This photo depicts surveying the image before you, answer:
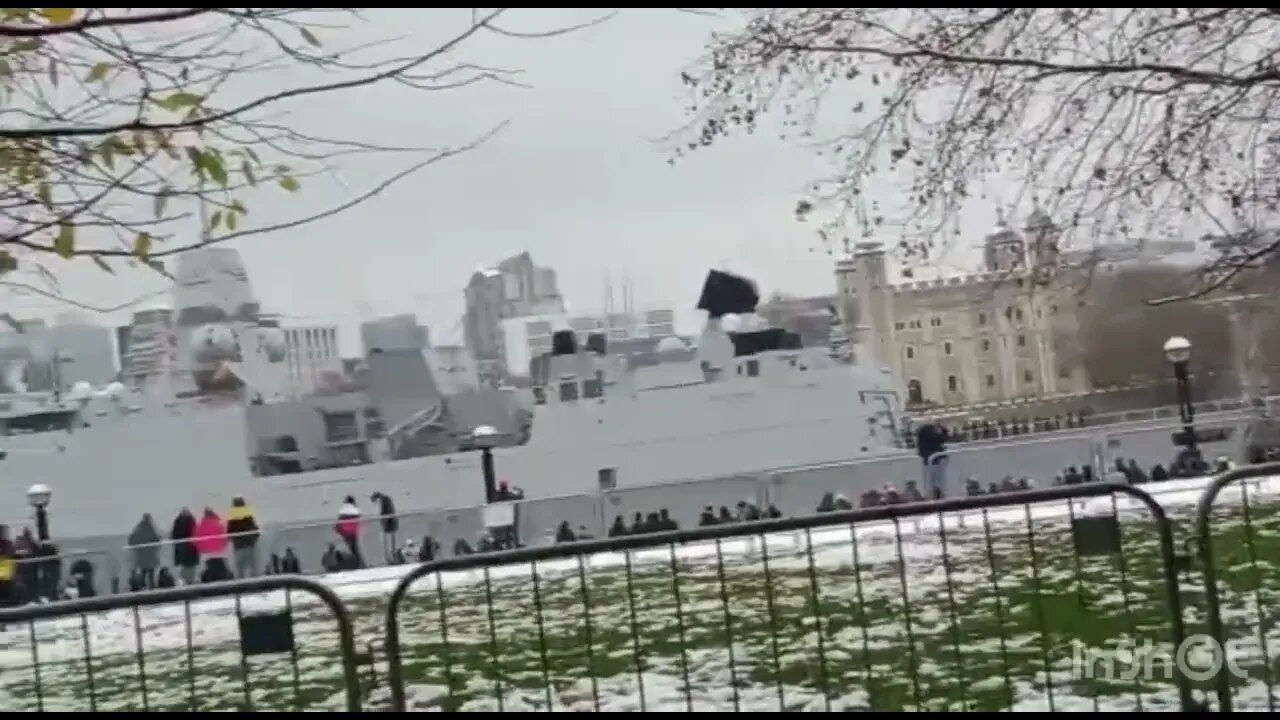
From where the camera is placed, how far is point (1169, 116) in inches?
199

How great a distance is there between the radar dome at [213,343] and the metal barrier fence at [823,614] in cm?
856

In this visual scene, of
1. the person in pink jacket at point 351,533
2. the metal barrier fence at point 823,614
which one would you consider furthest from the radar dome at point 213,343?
the metal barrier fence at point 823,614

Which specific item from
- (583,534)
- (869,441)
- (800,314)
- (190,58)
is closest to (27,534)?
(583,534)

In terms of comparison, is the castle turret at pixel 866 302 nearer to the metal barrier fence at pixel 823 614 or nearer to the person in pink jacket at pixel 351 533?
the metal barrier fence at pixel 823 614

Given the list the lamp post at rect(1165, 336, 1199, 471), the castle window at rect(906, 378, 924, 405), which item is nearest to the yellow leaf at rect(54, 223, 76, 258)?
the lamp post at rect(1165, 336, 1199, 471)

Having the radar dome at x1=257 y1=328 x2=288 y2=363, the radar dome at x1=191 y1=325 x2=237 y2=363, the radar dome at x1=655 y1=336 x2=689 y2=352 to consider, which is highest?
the radar dome at x1=191 y1=325 x2=237 y2=363

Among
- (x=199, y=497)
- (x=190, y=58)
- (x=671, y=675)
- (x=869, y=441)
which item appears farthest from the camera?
(x=199, y=497)

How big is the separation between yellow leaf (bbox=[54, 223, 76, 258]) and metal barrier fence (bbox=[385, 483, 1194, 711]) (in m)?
1.20

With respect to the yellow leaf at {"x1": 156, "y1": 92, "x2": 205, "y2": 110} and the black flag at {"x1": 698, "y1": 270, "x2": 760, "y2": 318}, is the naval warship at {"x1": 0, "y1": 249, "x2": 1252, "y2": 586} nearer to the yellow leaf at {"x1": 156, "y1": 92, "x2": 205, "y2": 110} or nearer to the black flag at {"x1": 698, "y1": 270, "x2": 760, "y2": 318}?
the black flag at {"x1": 698, "y1": 270, "x2": 760, "y2": 318}

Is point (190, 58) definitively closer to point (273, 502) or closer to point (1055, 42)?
point (1055, 42)

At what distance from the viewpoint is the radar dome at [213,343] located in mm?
13148

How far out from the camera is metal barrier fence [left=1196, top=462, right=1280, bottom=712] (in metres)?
3.86

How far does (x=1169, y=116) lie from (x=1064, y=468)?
7.73 m

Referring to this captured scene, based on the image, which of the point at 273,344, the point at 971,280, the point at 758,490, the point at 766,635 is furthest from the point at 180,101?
the point at 273,344
